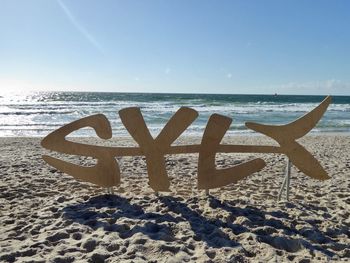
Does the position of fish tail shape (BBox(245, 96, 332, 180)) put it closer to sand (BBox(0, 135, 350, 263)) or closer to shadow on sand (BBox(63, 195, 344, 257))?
sand (BBox(0, 135, 350, 263))

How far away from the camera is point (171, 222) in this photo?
4648mm

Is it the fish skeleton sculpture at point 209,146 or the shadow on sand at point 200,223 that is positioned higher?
the fish skeleton sculpture at point 209,146

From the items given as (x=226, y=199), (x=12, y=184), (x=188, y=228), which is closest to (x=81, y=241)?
(x=188, y=228)

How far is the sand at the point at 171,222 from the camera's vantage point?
151 inches

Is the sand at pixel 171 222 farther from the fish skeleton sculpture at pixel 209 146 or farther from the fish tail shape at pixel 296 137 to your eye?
the fish tail shape at pixel 296 137

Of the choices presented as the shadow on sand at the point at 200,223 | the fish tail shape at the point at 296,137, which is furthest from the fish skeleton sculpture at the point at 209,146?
the shadow on sand at the point at 200,223

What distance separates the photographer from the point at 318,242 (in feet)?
14.1

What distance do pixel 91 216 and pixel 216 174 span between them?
180 cm

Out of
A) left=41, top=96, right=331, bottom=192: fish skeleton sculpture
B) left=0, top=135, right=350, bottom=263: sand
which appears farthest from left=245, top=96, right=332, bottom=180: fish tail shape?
left=0, top=135, right=350, bottom=263: sand

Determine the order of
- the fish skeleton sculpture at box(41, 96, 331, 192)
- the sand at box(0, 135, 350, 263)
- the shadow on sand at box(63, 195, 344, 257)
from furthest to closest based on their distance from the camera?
the fish skeleton sculpture at box(41, 96, 331, 192) → the shadow on sand at box(63, 195, 344, 257) → the sand at box(0, 135, 350, 263)

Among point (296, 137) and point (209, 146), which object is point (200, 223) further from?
point (296, 137)

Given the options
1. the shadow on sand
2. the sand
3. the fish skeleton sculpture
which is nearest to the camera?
the sand

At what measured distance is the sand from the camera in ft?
12.6

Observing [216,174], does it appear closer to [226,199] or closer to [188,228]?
[226,199]
